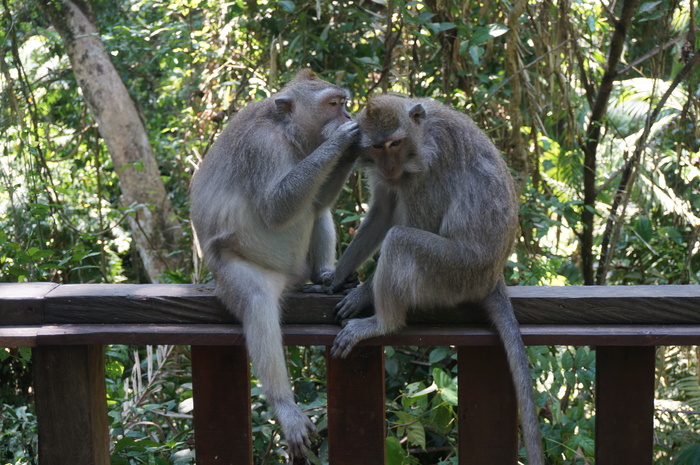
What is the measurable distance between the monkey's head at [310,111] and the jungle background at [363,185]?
71 centimetres

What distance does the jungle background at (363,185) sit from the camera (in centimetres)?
345

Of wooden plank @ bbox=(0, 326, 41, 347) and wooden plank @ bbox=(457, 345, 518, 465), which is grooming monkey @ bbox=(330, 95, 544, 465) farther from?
wooden plank @ bbox=(0, 326, 41, 347)

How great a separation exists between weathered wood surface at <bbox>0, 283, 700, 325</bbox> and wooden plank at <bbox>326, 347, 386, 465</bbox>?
0.22 metres

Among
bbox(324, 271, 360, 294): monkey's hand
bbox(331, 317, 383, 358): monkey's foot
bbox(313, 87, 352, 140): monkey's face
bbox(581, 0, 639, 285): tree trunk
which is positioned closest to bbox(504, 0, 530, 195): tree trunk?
bbox(581, 0, 639, 285): tree trunk

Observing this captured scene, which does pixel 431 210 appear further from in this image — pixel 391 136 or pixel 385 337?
pixel 385 337

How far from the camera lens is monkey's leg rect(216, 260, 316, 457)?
238 cm

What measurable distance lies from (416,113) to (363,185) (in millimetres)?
2162

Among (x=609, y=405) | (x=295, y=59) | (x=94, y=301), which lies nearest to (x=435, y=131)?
(x=609, y=405)

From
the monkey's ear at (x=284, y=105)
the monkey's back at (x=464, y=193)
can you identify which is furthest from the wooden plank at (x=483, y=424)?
the monkey's ear at (x=284, y=105)

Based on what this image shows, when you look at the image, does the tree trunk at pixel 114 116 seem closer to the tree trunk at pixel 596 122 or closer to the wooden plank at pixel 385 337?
the tree trunk at pixel 596 122

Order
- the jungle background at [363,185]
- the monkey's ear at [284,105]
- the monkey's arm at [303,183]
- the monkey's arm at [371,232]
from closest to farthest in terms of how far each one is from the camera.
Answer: the monkey's arm at [303,183], the monkey's arm at [371,232], the monkey's ear at [284,105], the jungle background at [363,185]

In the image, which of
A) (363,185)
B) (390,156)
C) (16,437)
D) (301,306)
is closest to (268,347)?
(301,306)

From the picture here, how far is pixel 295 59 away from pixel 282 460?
2.91 m

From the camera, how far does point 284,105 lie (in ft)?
10.1
